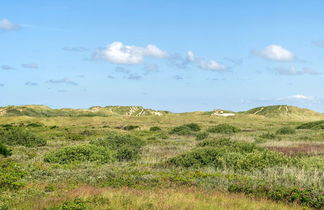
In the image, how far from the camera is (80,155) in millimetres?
21625

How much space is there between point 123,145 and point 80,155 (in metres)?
6.91

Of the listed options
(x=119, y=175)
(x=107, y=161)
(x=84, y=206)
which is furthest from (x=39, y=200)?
(x=107, y=161)

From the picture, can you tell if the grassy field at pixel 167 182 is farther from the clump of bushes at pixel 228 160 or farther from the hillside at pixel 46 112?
the hillside at pixel 46 112

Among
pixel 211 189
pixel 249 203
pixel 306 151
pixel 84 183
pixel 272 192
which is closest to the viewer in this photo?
pixel 249 203

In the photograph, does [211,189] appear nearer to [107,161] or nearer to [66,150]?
[107,161]

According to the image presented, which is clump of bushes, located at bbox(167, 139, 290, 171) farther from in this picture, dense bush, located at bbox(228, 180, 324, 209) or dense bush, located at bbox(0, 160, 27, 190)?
dense bush, located at bbox(0, 160, 27, 190)

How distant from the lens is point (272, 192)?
1167 cm

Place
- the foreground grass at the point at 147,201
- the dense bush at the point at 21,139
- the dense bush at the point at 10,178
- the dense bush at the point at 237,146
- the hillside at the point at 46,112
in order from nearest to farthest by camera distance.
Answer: the foreground grass at the point at 147,201 → the dense bush at the point at 10,178 → the dense bush at the point at 237,146 → the dense bush at the point at 21,139 → the hillside at the point at 46,112

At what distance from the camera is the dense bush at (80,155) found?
21141 millimetres

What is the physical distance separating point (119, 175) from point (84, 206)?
597 cm

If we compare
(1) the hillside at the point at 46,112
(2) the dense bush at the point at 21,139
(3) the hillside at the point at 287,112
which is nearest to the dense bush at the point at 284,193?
(2) the dense bush at the point at 21,139

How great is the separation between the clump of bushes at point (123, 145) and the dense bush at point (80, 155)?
109cm

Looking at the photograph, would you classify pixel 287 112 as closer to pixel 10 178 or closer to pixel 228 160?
pixel 228 160

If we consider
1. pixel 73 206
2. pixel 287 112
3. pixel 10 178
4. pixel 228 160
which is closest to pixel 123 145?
pixel 228 160
